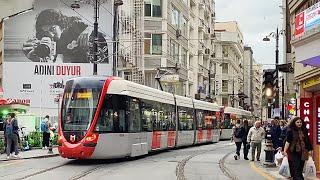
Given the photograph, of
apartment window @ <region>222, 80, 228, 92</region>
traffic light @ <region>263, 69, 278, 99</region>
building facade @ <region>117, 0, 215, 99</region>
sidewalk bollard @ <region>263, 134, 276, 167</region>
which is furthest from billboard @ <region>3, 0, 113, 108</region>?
apartment window @ <region>222, 80, 228, 92</region>

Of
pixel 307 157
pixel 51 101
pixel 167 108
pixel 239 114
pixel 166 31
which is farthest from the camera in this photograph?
pixel 239 114

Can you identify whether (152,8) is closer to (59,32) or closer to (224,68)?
(59,32)

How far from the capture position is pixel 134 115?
80.4 feet

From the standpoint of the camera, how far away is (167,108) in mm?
30828

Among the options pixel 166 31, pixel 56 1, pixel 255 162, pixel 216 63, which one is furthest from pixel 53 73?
pixel 216 63

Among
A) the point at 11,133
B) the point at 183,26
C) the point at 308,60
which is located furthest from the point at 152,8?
the point at 308,60

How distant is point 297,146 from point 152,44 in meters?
43.2

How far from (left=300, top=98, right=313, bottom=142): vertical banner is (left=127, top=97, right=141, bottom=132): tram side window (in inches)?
271

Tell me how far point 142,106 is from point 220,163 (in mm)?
4038

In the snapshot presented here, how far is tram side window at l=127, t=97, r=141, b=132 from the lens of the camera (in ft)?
78.4

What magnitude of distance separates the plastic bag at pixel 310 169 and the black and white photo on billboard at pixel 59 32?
110 ft

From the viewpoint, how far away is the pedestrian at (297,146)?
1377 cm

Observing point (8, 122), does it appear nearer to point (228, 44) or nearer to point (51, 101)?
point (51, 101)

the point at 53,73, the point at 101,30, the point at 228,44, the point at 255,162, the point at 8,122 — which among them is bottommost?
the point at 255,162
